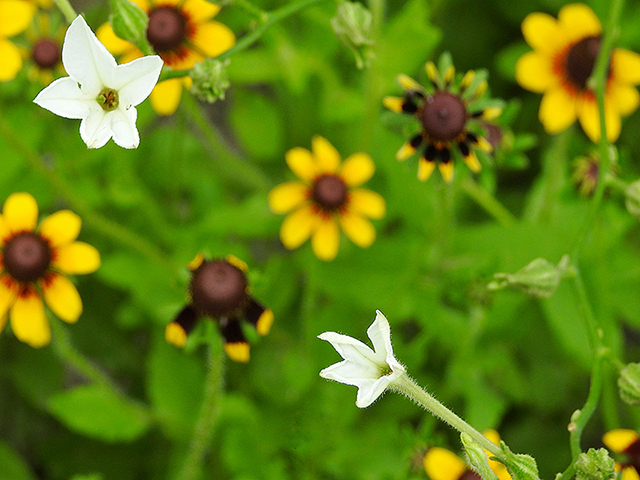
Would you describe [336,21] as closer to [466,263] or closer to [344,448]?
[466,263]

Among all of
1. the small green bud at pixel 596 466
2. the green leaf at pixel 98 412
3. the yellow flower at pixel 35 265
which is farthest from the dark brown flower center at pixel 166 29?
the small green bud at pixel 596 466

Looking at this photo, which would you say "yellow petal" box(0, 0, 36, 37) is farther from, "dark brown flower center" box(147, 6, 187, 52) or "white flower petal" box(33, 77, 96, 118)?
"white flower petal" box(33, 77, 96, 118)

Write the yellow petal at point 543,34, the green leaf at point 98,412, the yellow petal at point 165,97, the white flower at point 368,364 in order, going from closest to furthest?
1. the white flower at point 368,364
2. the yellow petal at point 165,97
3. the yellow petal at point 543,34
4. the green leaf at point 98,412

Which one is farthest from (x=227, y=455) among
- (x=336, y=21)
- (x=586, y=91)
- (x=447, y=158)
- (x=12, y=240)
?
(x=586, y=91)

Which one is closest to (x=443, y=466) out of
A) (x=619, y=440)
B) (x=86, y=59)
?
(x=619, y=440)

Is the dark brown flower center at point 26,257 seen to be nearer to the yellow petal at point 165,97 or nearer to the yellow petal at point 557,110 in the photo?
the yellow petal at point 165,97
